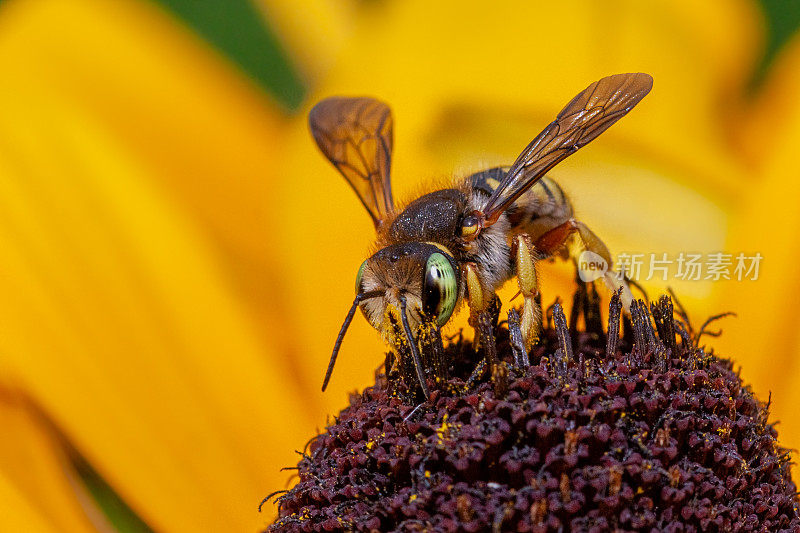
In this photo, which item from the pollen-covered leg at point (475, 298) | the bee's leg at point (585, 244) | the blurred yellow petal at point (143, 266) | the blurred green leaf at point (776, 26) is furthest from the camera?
the blurred green leaf at point (776, 26)

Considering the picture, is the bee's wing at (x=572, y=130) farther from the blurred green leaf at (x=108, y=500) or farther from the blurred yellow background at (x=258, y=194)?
the blurred green leaf at (x=108, y=500)

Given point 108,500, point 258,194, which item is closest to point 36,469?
point 108,500

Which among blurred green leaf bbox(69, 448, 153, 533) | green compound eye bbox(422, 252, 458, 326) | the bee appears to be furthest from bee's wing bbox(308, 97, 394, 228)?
blurred green leaf bbox(69, 448, 153, 533)

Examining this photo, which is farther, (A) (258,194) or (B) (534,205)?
(A) (258,194)

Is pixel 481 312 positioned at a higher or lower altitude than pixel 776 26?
lower

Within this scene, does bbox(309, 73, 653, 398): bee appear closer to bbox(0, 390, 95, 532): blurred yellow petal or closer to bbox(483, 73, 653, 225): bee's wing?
bbox(483, 73, 653, 225): bee's wing

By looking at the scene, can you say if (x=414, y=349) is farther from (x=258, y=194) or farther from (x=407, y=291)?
(x=258, y=194)

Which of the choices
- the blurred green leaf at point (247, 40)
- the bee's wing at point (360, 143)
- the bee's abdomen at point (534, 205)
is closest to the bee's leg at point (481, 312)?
the bee's abdomen at point (534, 205)
